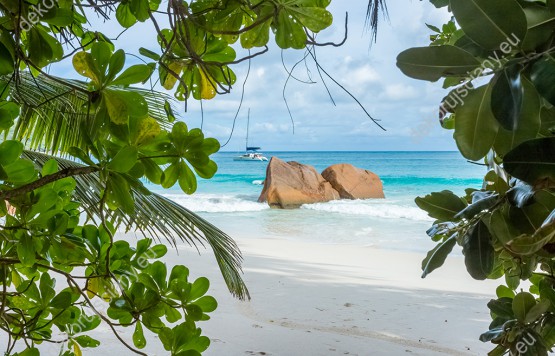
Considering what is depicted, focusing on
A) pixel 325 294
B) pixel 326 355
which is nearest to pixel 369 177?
pixel 325 294

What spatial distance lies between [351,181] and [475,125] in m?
12.5

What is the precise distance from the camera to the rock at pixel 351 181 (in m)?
12.6

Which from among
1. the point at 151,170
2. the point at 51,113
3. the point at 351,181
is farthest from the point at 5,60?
the point at 351,181

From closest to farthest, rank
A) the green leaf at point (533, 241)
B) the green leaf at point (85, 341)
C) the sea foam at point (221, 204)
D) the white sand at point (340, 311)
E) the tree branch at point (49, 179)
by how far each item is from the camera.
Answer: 1. the green leaf at point (533, 241)
2. the tree branch at point (49, 179)
3. the green leaf at point (85, 341)
4. the white sand at point (340, 311)
5. the sea foam at point (221, 204)

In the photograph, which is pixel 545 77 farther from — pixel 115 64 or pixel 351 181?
pixel 351 181

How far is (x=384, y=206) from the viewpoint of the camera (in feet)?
39.4

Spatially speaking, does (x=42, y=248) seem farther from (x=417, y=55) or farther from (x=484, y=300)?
(x=484, y=300)

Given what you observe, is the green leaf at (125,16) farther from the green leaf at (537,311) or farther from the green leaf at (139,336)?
the green leaf at (537,311)

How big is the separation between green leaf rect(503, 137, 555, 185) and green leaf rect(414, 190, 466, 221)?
0.92ft

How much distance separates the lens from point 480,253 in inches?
20.0

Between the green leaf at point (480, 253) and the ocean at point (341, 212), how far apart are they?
6914 mm

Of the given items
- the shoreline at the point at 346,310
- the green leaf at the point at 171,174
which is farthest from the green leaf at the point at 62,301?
the shoreline at the point at 346,310

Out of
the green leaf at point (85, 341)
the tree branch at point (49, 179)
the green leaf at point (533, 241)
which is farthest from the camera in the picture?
the green leaf at point (85, 341)

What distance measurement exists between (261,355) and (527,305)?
2.20m
